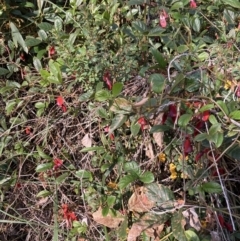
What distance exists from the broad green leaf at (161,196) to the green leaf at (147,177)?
0.03 m

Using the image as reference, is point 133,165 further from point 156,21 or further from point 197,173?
point 156,21

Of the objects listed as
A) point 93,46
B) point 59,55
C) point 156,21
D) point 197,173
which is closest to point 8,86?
point 59,55

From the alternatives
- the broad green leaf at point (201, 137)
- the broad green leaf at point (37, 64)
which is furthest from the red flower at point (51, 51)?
the broad green leaf at point (201, 137)

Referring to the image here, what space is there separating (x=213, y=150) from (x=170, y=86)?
24 cm

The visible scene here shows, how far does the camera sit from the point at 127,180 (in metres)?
1.69

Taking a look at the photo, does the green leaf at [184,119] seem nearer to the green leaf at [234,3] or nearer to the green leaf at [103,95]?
the green leaf at [103,95]

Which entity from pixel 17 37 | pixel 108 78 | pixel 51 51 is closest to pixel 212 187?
pixel 108 78

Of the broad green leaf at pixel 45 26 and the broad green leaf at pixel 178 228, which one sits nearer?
the broad green leaf at pixel 178 228

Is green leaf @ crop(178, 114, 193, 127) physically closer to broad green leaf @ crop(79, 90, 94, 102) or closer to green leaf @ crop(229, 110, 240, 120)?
green leaf @ crop(229, 110, 240, 120)

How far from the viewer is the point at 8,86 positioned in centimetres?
202

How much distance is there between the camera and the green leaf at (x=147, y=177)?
5.50 ft

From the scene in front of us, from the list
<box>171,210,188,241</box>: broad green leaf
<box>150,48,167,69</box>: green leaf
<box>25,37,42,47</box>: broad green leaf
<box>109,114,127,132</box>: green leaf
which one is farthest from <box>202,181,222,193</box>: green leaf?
<box>25,37,42,47</box>: broad green leaf

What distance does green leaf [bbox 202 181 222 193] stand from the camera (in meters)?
1.56

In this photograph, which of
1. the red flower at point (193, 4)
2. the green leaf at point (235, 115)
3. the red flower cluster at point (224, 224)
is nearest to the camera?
the green leaf at point (235, 115)
